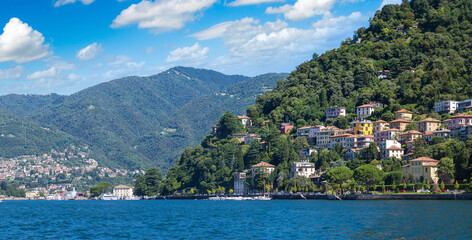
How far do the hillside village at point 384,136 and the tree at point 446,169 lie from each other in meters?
1.84

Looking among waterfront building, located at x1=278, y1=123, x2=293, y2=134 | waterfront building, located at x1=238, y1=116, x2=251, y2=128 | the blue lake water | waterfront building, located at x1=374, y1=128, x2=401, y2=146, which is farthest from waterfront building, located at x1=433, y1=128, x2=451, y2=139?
Answer: waterfront building, located at x1=238, y1=116, x2=251, y2=128

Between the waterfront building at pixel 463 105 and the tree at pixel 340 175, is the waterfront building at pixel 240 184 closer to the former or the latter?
the tree at pixel 340 175

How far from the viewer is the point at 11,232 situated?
58.4 metres

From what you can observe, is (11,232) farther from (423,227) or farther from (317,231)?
(423,227)

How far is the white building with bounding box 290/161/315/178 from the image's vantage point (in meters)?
128

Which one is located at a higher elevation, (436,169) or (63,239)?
(436,169)

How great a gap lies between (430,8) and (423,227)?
139 m

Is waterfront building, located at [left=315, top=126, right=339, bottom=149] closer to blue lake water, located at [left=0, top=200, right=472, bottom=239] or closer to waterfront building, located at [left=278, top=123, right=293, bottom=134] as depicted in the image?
waterfront building, located at [left=278, top=123, right=293, bottom=134]

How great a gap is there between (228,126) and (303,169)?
4237 cm

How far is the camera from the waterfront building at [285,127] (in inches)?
5954

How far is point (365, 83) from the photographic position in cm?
15100

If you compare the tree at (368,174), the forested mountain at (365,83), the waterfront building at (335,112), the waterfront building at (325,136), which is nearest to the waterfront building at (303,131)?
the forested mountain at (365,83)

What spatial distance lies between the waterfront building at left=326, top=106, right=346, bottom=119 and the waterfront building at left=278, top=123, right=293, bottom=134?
31.5 ft

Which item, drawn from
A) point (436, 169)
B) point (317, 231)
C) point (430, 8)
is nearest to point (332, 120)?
point (436, 169)
